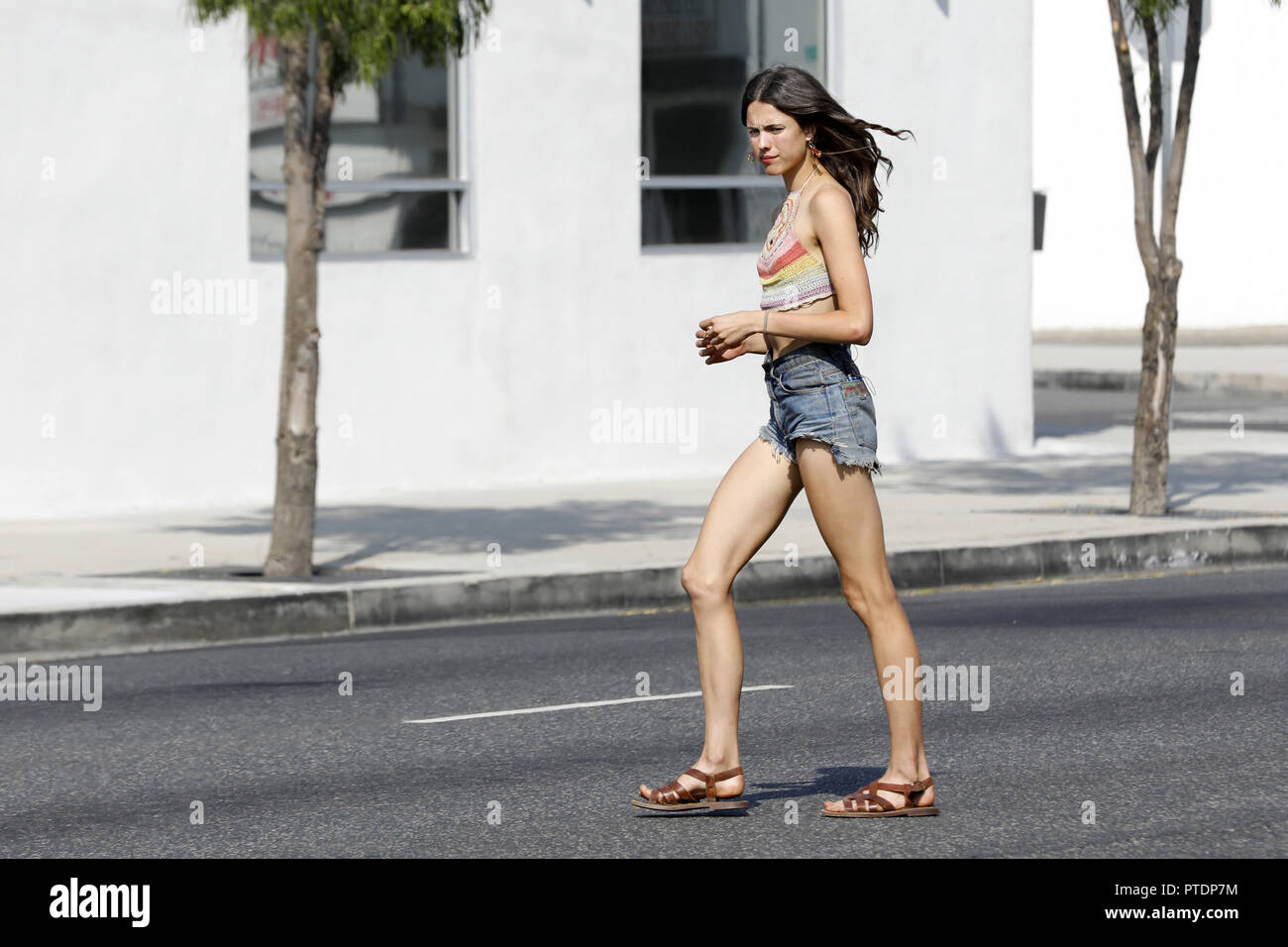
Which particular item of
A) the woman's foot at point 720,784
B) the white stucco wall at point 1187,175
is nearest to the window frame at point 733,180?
the woman's foot at point 720,784

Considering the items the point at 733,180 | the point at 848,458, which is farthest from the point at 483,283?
the point at 848,458

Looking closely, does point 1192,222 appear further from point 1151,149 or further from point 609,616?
point 609,616

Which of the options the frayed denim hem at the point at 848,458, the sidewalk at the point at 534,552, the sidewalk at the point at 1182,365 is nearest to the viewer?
the frayed denim hem at the point at 848,458

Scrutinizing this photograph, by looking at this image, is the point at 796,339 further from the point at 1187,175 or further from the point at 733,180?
the point at 1187,175

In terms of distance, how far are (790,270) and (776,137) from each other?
36 cm

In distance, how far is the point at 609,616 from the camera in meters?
11.8

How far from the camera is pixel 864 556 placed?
6.35m

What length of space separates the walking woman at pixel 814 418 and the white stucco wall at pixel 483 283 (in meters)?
10.2

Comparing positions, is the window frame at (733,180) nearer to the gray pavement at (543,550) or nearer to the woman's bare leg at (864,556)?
the gray pavement at (543,550)

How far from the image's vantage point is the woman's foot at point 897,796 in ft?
21.2

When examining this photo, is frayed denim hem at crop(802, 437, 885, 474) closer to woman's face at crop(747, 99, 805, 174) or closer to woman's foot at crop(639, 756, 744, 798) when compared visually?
woman's face at crop(747, 99, 805, 174)

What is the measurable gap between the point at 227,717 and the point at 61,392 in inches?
301

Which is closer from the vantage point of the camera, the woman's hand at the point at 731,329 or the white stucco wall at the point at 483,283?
the woman's hand at the point at 731,329

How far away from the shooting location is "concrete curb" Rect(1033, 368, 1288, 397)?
92.5 feet
